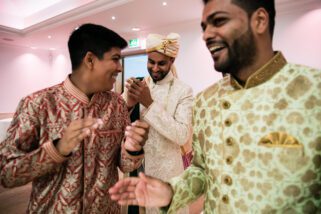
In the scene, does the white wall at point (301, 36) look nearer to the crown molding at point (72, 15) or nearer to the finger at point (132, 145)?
the crown molding at point (72, 15)

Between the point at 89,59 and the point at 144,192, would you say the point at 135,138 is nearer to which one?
the point at 144,192

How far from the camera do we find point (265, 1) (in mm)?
837

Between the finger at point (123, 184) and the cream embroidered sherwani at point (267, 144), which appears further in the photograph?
the finger at point (123, 184)

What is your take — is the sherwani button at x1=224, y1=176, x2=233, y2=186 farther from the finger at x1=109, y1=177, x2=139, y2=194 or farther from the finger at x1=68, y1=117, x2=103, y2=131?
the finger at x1=68, y1=117, x2=103, y2=131

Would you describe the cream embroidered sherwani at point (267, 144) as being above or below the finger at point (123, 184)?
above

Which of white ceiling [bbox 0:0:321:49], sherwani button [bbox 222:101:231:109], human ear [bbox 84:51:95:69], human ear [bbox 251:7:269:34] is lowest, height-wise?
sherwani button [bbox 222:101:231:109]

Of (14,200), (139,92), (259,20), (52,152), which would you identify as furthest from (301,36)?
(14,200)

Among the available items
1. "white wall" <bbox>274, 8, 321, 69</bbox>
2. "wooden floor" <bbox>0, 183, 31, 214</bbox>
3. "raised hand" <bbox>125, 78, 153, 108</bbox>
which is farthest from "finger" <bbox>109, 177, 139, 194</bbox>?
"white wall" <bbox>274, 8, 321, 69</bbox>

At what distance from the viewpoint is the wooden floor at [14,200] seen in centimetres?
309

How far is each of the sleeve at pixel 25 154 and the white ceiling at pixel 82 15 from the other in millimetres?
4086

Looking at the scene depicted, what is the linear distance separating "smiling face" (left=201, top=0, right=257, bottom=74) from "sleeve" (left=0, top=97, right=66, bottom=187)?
84cm

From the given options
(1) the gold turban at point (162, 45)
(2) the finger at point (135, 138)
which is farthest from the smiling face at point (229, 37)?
(1) the gold turban at point (162, 45)

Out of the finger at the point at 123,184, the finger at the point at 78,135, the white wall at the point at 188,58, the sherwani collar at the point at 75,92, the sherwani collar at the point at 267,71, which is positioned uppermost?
the white wall at the point at 188,58

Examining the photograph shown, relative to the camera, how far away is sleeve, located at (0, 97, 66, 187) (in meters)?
1.07
